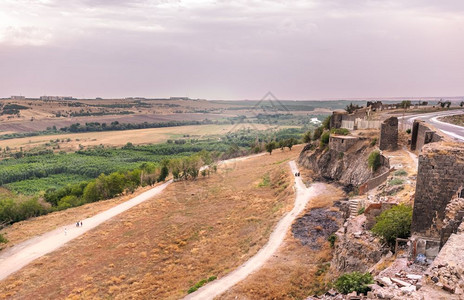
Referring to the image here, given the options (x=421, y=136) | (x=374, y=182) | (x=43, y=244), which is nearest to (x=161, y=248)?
(x=43, y=244)

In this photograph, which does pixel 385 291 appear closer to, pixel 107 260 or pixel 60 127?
pixel 107 260

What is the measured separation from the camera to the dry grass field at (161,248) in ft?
70.7

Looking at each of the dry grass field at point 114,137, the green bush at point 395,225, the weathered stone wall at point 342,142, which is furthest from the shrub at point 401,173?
the dry grass field at point 114,137

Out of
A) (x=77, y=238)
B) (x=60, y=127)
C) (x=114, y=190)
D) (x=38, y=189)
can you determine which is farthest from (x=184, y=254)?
(x=60, y=127)

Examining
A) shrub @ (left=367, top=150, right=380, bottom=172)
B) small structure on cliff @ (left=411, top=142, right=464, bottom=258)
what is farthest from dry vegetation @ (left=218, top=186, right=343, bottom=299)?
shrub @ (left=367, top=150, right=380, bottom=172)

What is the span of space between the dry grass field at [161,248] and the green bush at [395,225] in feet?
30.4

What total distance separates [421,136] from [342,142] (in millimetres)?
11210

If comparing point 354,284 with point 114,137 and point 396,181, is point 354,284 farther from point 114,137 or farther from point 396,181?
point 114,137

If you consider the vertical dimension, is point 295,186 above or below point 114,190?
above

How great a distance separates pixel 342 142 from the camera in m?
36.2

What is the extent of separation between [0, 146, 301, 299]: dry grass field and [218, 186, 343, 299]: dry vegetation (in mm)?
2381

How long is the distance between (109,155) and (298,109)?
119299mm

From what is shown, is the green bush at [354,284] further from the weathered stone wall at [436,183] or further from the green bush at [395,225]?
the weathered stone wall at [436,183]

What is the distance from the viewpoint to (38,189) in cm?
7000
